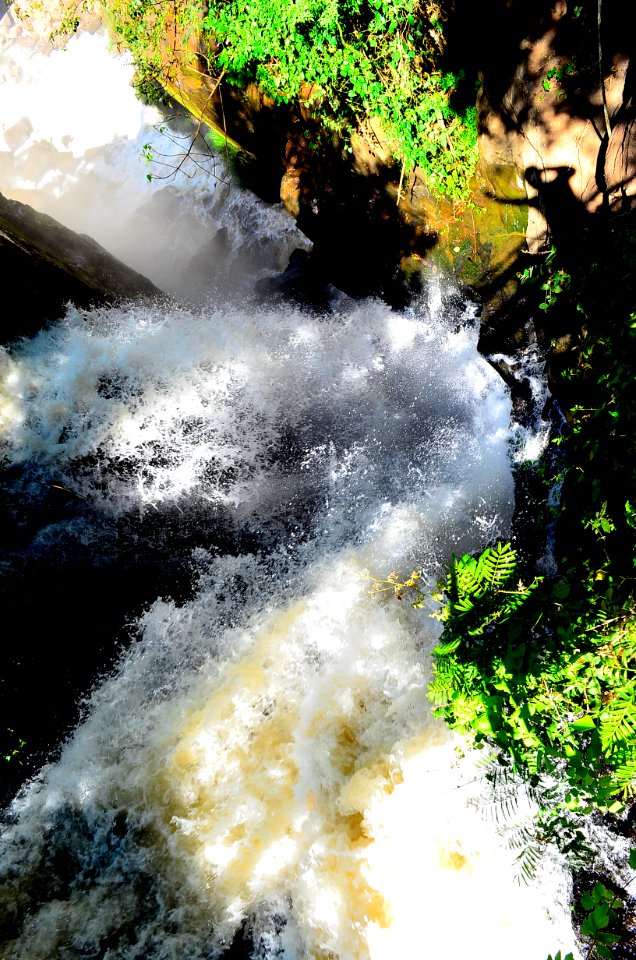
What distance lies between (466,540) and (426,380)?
2.37 metres

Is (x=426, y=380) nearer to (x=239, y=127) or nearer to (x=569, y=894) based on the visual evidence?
(x=239, y=127)

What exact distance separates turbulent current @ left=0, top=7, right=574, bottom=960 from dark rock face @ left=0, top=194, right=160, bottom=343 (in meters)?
0.28

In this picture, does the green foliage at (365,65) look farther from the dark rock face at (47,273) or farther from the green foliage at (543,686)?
the green foliage at (543,686)

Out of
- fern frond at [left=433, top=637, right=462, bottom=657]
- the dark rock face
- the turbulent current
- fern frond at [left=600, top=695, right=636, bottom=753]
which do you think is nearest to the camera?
fern frond at [left=600, top=695, right=636, bottom=753]

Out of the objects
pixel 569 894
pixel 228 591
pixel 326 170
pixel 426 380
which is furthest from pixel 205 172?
pixel 569 894

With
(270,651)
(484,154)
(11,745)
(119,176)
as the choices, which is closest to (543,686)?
(270,651)

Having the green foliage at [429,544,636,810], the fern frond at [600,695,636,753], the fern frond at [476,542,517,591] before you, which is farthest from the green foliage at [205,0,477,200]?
the fern frond at [600,695,636,753]

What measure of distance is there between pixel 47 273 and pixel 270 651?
598 cm

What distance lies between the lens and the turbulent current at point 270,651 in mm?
3518

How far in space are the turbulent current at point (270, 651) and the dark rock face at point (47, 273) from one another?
276 millimetres

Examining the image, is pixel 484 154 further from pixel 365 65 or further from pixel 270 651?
pixel 270 651

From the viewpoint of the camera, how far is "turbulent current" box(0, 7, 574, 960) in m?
3.52

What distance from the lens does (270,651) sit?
473 cm

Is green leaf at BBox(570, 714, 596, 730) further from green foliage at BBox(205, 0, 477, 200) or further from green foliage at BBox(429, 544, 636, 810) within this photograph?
green foliage at BBox(205, 0, 477, 200)
